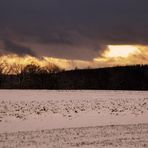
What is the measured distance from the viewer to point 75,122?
97.5 ft

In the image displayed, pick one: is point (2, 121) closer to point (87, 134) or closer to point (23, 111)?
point (23, 111)

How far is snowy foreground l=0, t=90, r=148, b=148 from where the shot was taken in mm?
19047

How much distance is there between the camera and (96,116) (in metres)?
33.2

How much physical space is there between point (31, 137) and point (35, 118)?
9.70 metres

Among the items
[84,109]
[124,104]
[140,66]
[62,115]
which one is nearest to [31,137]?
[62,115]

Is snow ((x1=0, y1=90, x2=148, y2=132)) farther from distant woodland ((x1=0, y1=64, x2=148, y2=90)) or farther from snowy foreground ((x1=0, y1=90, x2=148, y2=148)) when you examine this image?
distant woodland ((x1=0, y1=64, x2=148, y2=90))

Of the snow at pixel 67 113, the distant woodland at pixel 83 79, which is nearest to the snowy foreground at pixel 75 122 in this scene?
the snow at pixel 67 113

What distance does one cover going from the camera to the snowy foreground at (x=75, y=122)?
19.0 m

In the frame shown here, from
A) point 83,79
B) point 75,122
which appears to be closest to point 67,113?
point 75,122

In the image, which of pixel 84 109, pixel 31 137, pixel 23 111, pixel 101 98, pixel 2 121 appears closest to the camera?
pixel 31 137

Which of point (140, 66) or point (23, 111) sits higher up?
point (140, 66)

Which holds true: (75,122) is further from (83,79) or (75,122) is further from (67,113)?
(83,79)

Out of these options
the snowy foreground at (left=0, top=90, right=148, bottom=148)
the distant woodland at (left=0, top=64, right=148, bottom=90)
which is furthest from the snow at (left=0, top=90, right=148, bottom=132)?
the distant woodland at (left=0, top=64, right=148, bottom=90)

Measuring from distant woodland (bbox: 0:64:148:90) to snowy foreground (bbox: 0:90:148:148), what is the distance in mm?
66929
